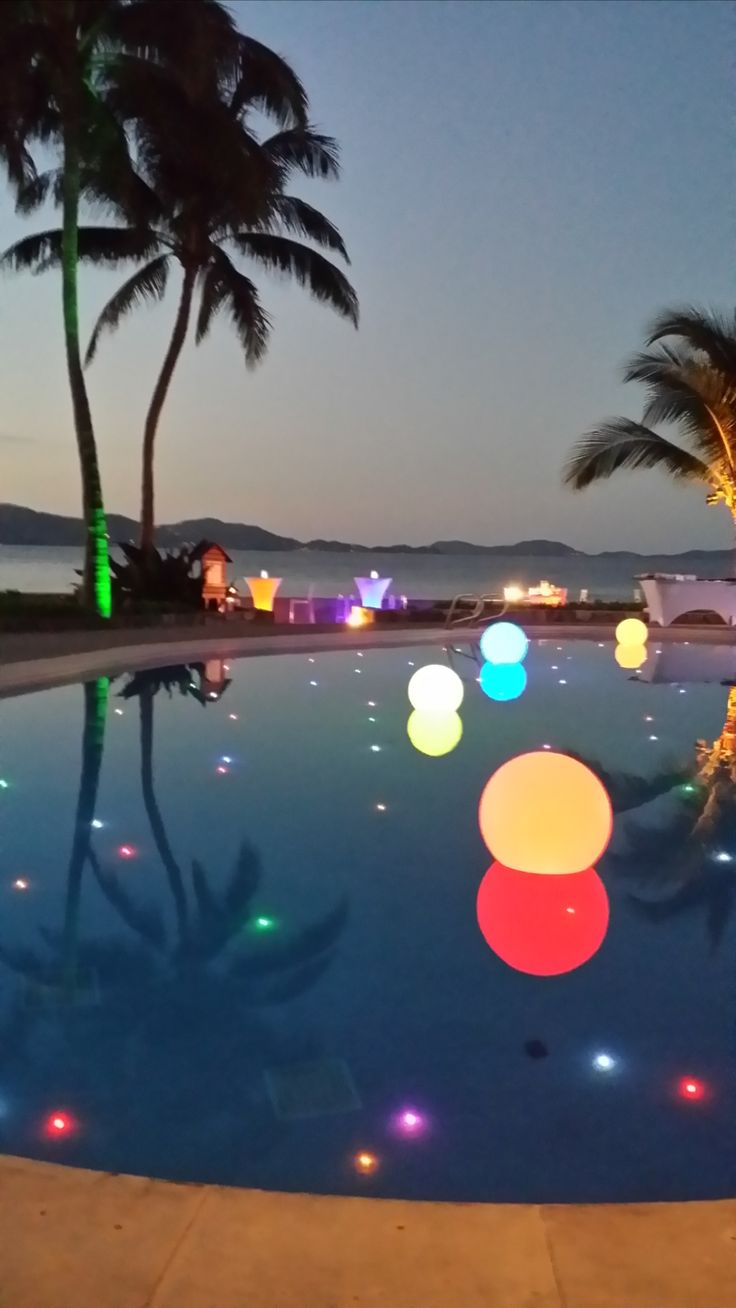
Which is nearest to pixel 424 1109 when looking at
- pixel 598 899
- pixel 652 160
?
pixel 598 899

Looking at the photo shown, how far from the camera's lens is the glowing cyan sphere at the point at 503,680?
12.0 metres

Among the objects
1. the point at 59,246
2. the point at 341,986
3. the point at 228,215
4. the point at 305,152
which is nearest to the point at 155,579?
the point at 59,246

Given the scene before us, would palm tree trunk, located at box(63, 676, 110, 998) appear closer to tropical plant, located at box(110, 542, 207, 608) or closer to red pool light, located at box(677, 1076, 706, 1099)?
red pool light, located at box(677, 1076, 706, 1099)

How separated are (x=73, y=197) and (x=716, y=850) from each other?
12901mm

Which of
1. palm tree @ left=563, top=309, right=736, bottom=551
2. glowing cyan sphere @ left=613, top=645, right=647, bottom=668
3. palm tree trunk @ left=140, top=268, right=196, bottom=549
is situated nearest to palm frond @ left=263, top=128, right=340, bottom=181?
palm tree trunk @ left=140, top=268, right=196, bottom=549

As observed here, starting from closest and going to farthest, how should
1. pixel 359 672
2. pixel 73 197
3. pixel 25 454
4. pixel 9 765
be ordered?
pixel 9 765 < pixel 359 672 < pixel 73 197 < pixel 25 454

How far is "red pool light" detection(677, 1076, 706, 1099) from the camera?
3350 millimetres

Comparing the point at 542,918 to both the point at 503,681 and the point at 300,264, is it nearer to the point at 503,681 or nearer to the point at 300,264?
the point at 503,681

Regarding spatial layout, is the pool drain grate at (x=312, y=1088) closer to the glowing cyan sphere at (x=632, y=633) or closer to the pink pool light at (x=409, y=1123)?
the pink pool light at (x=409, y=1123)

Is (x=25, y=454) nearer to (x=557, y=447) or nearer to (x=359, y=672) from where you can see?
(x=557, y=447)

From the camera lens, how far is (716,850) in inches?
240

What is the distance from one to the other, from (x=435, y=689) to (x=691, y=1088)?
6583mm

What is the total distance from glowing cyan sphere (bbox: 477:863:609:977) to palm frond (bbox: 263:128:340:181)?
15.0 m

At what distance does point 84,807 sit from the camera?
6.79 metres
